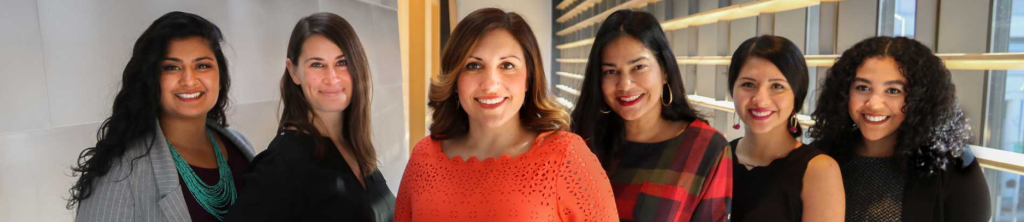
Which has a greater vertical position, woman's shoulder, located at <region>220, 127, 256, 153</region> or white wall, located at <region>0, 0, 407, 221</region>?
white wall, located at <region>0, 0, 407, 221</region>

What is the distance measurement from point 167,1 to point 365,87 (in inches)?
23.2

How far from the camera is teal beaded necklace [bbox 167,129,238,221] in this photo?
1.30m

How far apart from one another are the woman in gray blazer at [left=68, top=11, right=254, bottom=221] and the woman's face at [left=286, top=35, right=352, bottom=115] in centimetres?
23

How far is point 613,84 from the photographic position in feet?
5.68

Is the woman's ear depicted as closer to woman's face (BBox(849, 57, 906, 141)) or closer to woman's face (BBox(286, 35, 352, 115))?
woman's face (BBox(286, 35, 352, 115))

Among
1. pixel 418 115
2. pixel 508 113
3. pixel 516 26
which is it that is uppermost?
pixel 516 26

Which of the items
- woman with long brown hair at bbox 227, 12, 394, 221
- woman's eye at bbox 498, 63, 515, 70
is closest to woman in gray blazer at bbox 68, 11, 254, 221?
woman with long brown hair at bbox 227, 12, 394, 221

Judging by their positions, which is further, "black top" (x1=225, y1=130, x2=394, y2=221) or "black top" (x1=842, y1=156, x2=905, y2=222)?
"black top" (x1=842, y1=156, x2=905, y2=222)

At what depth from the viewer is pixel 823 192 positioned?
179 cm

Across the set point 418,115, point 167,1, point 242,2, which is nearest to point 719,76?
point 418,115

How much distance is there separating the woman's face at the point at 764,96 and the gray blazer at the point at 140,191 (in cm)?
149

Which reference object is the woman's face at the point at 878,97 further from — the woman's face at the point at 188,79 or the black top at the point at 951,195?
the woman's face at the point at 188,79

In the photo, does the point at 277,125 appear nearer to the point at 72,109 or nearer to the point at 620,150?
the point at 72,109

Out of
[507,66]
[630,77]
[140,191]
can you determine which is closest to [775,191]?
[630,77]
